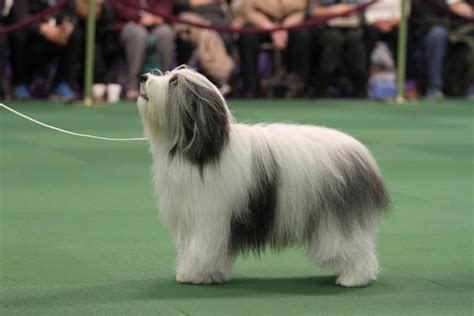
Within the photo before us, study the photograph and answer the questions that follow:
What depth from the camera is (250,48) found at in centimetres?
1498

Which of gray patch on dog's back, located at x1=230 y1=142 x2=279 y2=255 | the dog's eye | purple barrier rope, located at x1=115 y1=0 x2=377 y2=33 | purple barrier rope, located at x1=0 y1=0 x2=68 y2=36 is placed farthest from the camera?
purple barrier rope, located at x1=115 y1=0 x2=377 y2=33

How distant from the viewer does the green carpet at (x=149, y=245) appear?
4.66m

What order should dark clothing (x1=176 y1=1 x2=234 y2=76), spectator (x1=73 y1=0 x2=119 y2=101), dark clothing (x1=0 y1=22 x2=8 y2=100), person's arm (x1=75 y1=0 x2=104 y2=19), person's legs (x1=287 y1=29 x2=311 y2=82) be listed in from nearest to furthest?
dark clothing (x1=0 y1=22 x2=8 y2=100), person's arm (x1=75 y1=0 x2=104 y2=19), spectator (x1=73 y1=0 x2=119 y2=101), dark clothing (x1=176 y1=1 x2=234 y2=76), person's legs (x1=287 y1=29 x2=311 y2=82)

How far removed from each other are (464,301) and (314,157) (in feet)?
2.89

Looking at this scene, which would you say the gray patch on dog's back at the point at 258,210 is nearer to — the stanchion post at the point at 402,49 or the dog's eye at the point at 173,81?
the dog's eye at the point at 173,81

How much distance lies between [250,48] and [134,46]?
163 centimetres

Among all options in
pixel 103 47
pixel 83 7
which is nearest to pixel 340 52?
pixel 103 47

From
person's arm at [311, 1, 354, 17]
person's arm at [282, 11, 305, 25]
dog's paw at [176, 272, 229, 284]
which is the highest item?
person's arm at [311, 1, 354, 17]

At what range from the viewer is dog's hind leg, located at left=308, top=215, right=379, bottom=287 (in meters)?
4.95

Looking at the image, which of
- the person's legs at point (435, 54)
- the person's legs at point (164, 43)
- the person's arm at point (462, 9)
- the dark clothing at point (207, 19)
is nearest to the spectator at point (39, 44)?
the person's legs at point (164, 43)

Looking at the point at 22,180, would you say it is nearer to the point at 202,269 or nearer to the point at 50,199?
the point at 50,199

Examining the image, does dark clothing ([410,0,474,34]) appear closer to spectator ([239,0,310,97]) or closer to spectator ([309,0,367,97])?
spectator ([309,0,367,97])

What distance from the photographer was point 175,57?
15.0 meters

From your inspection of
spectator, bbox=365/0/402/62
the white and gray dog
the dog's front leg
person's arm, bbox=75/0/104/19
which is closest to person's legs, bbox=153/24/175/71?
person's arm, bbox=75/0/104/19
